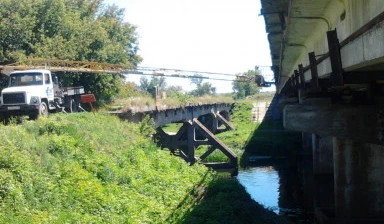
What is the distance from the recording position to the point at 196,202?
16984 millimetres

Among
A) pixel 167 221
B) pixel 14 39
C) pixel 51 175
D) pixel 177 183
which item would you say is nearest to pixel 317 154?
pixel 177 183

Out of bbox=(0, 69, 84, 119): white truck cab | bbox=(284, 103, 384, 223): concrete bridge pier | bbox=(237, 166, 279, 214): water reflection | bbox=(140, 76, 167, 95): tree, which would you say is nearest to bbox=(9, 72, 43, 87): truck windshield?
bbox=(0, 69, 84, 119): white truck cab

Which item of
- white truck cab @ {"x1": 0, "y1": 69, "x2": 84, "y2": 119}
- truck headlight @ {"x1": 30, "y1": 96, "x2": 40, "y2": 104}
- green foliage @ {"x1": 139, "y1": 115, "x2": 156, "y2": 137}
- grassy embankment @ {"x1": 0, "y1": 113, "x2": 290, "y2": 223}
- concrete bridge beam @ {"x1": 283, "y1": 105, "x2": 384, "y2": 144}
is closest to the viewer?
concrete bridge beam @ {"x1": 283, "y1": 105, "x2": 384, "y2": 144}

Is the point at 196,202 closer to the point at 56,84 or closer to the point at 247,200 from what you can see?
the point at 247,200

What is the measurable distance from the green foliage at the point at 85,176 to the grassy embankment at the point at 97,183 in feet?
0.06

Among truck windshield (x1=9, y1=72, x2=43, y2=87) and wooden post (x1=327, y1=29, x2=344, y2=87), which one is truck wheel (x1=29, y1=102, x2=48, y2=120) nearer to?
truck windshield (x1=9, y1=72, x2=43, y2=87)

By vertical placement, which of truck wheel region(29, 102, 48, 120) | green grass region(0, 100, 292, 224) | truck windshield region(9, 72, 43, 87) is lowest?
green grass region(0, 100, 292, 224)

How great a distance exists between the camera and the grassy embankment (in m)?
Answer: 11.6

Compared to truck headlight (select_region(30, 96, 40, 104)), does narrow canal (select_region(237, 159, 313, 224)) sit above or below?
below

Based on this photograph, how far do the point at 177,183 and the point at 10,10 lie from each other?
18.0 meters

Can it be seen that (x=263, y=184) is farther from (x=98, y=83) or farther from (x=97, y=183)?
(x=97, y=183)

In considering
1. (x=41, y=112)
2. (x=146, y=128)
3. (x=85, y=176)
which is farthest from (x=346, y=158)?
(x=146, y=128)

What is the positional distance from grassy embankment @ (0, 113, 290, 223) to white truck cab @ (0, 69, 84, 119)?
1.71 m

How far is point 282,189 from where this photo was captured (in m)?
26.4
